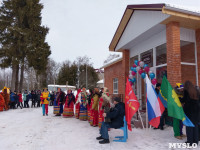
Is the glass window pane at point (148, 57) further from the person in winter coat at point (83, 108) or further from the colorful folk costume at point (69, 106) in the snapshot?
the colorful folk costume at point (69, 106)

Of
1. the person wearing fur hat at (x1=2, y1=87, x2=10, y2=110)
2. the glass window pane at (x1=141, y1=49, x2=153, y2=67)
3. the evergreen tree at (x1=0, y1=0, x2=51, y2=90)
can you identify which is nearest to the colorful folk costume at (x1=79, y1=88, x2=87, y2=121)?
the glass window pane at (x1=141, y1=49, x2=153, y2=67)

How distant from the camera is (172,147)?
440 centimetres

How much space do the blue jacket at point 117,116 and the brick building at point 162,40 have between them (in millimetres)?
2612

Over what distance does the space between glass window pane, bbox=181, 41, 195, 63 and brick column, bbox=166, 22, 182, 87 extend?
0.97 m

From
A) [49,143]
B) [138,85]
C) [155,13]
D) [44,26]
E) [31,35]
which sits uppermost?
[44,26]

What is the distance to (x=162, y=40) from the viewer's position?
765 cm

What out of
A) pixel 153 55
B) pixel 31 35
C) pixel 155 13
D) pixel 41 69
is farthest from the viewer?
pixel 41 69

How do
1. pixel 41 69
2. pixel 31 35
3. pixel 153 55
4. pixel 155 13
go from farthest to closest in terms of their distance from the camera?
pixel 41 69 < pixel 31 35 < pixel 153 55 < pixel 155 13

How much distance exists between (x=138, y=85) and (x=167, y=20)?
174 inches

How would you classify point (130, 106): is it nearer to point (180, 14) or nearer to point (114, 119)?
point (114, 119)

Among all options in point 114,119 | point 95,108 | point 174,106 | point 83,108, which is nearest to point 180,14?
point 174,106

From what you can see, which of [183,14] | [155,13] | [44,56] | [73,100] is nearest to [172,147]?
[183,14]

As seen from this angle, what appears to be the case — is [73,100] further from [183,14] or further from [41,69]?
[41,69]

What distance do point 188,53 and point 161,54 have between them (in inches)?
43.5
